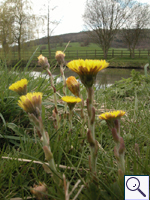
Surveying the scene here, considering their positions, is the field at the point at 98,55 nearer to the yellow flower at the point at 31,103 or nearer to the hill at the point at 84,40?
the hill at the point at 84,40

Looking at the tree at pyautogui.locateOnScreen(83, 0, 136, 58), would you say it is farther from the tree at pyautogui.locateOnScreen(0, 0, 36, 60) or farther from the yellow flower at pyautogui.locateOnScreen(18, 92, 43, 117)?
the yellow flower at pyautogui.locateOnScreen(18, 92, 43, 117)

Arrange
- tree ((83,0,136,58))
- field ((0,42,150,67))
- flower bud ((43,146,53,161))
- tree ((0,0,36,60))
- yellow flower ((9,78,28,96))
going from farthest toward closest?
tree ((83,0,136,58)), tree ((0,0,36,60)), field ((0,42,150,67)), yellow flower ((9,78,28,96)), flower bud ((43,146,53,161))

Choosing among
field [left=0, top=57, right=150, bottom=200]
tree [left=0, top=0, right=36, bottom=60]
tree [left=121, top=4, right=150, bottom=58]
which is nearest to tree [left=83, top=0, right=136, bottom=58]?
tree [left=121, top=4, right=150, bottom=58]

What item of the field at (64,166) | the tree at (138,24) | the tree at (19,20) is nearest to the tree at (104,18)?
the tree at (138,24)

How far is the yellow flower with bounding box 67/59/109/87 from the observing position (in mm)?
502

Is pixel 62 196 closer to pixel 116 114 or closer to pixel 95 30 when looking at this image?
Answer: pixel 116 114

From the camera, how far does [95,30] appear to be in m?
23.9

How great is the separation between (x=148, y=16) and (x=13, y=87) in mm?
27821

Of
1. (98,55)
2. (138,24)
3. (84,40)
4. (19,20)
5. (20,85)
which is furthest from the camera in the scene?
(84,40)

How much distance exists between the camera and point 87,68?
0.51m

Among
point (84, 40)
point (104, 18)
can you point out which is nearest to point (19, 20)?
point (104, 18)

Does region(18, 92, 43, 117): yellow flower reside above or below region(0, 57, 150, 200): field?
above

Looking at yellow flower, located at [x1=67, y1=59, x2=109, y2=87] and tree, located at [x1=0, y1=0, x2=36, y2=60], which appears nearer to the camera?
yellow flower, located at [x1=67, y1=59, x2=109, y2=87]

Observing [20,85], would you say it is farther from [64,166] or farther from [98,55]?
[98,55]
